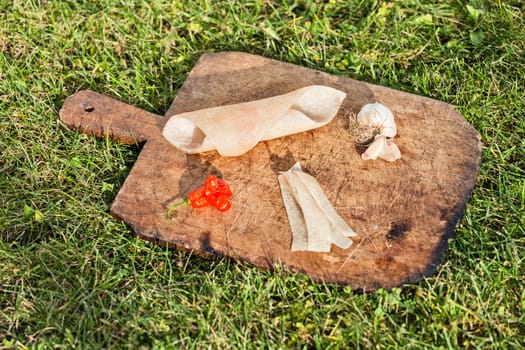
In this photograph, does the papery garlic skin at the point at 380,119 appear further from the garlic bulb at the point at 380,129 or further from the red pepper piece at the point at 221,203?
the red pepper piece at the point at 221,203

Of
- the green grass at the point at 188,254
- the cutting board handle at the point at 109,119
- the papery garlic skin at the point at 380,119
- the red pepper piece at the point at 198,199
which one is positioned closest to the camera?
the green grass at the point at 188,254

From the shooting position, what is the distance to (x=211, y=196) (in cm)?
324

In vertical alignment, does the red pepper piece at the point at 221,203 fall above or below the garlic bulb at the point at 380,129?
below

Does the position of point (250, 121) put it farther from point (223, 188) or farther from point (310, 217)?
point (310, 217)

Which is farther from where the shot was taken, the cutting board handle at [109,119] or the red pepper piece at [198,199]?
the cutting board handle at [109,119]

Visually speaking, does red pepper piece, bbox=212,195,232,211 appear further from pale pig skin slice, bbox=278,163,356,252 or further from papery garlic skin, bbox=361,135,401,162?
papery garlic skin, bbox=361,135,401,162

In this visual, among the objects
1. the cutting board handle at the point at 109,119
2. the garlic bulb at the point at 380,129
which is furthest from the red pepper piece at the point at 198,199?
the garlic bulb at the point at 380,129

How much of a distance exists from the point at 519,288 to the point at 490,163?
0.84m

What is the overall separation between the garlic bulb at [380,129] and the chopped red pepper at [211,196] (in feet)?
2.58

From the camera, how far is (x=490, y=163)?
3.70 metres

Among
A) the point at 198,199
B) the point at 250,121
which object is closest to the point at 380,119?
the point at 250,121

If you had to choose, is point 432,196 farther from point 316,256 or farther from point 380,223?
point 316,256

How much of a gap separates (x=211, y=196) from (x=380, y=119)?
1.01 meters

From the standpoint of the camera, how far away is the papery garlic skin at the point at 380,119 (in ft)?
11.6
